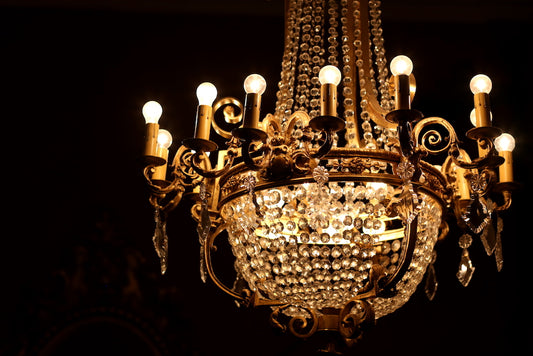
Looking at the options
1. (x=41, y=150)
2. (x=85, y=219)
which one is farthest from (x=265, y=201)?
(x=41, y=150)

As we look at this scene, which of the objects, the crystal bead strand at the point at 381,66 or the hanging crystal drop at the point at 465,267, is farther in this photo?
the crystal bead strand at the point at 381,66

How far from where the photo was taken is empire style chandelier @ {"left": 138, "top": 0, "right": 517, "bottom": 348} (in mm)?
1268

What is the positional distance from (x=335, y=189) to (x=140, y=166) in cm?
138

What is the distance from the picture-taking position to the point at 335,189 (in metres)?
1.37

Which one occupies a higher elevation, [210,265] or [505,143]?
[505,143]

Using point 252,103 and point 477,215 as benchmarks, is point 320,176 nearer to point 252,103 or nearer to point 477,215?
point 252,103

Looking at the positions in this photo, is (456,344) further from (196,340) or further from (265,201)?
(265,201)

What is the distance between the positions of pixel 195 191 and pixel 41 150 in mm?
1234

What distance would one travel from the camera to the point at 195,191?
164 cm

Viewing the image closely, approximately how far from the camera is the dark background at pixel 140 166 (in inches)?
94.3

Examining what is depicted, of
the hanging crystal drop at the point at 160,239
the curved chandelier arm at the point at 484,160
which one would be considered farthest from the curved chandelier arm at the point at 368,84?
the hanging crystal drop at the point at 160,239

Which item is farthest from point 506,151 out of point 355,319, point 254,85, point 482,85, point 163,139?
point 163,139

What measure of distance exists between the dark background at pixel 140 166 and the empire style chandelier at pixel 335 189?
3.17 feet

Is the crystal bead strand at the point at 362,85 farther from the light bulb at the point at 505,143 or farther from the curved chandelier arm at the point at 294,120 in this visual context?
the light bulb at the point at 505,143
